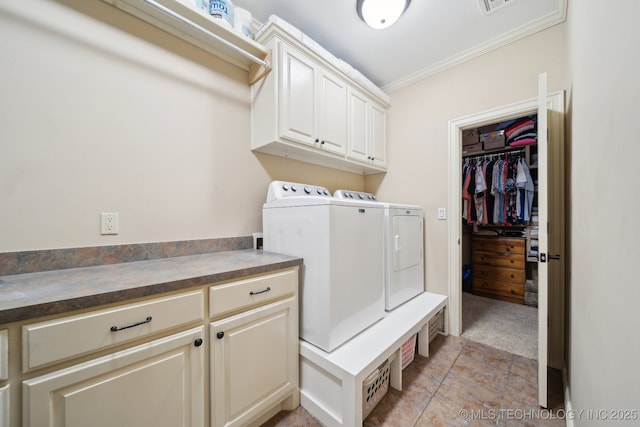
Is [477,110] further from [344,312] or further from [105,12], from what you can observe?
[105,12]

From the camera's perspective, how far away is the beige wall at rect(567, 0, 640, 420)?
1.63ft

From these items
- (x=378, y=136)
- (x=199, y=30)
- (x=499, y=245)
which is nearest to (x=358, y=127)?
(x=378, y=136)

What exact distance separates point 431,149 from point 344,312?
1.89 meters

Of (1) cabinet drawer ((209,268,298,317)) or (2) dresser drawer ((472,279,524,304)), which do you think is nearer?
(1) cabinet drawer ((209,268,298,317))

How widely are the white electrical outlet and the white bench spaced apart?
126 cm

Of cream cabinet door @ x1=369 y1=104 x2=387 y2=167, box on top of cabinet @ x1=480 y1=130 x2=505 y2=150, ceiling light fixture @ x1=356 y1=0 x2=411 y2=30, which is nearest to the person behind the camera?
→ ceiling light fixture @ x1=356 y1=0 x2=411 y2=30

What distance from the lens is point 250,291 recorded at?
122 cm

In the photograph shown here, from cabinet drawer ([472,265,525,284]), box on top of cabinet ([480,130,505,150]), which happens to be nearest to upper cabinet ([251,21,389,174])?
box on top of cabinet ([480,130,505,150])

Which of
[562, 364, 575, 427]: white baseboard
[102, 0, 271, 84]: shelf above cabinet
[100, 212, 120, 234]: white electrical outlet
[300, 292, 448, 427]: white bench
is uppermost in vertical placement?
[102, 0, 271, 84]: shelf above cabinet

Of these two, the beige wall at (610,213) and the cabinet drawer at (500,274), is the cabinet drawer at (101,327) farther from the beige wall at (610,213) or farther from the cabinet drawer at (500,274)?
the cabinet drawer at (500,274)

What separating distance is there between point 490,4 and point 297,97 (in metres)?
1.55

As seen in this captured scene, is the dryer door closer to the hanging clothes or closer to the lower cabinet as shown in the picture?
the lower cabinet

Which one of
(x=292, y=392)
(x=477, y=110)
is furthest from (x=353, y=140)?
(x=292, y=392)

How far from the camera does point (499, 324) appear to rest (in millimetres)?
2512
